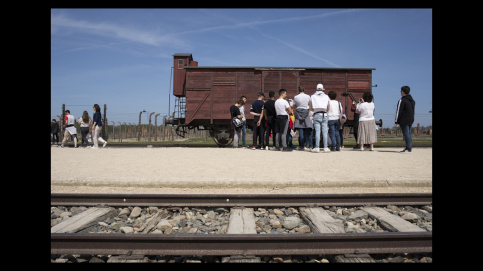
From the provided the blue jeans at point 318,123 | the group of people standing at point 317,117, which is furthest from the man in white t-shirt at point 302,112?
the blue jeans at point 318,123

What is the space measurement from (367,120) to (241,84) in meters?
5.89

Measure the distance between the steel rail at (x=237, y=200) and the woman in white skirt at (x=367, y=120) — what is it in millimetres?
5949

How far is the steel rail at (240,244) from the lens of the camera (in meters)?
2.47

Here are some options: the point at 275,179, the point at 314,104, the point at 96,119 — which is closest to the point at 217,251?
the point at 275,179

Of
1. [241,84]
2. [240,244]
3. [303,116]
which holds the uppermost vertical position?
[241,84]

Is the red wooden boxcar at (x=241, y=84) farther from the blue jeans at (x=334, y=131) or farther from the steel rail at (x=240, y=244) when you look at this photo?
the steel rail at (x=240, y=244)

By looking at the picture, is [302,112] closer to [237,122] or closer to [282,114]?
[282,114]

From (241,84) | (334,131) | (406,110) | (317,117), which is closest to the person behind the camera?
(406,110)

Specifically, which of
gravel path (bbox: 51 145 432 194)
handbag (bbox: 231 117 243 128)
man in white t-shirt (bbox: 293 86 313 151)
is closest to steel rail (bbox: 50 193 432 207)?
gravel path (bbox: 51 145 432 194)

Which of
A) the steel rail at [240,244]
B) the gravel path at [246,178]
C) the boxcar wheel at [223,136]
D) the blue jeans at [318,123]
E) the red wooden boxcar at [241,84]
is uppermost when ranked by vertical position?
the red wooden boxcar at [241,84]

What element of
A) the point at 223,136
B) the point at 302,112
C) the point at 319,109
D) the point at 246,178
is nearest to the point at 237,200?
the point at 246,178

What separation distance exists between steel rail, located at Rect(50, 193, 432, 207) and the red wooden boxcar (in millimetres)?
9489

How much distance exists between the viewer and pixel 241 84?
1325 centimetres
